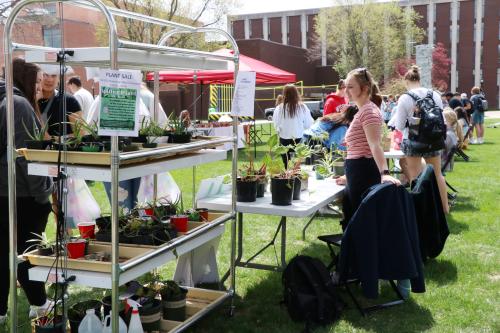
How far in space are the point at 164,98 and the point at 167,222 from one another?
33644 mm

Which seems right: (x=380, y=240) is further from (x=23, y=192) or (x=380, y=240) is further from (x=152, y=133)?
(x=23, y=192)

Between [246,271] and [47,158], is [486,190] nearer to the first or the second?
[246,271]

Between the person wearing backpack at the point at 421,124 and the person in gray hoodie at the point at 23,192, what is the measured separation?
401cm

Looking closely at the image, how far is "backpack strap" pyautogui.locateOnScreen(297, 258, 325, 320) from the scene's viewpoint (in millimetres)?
3602

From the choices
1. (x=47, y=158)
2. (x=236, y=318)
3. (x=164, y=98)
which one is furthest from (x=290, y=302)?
(x=164, y=98)

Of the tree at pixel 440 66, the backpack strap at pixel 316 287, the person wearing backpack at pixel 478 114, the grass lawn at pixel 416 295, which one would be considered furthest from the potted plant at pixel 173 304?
the tree at pixel 440 66

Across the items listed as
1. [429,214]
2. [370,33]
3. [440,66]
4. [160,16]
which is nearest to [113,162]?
[429,214]

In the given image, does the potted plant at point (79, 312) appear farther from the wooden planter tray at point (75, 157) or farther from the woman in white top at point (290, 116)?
the woman in white top at point (290, 116)

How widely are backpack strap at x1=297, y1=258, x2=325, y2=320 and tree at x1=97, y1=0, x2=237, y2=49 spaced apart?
21.8 meters

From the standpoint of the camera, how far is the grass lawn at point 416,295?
367 cm

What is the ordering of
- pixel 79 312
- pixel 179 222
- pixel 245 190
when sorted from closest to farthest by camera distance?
pixel 79 312 < pixel 179 222 < pixel 245 190

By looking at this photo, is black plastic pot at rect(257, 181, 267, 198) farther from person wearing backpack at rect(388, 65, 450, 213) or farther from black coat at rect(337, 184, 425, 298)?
person wearing backpack at rect(388, 65, 450, 213)

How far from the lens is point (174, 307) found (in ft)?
11.1

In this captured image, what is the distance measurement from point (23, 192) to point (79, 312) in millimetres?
832
